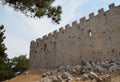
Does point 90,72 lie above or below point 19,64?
below

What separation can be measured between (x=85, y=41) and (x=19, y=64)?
19.6 m

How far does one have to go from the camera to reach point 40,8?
1036 cm

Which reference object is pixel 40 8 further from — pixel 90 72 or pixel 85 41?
pixel 85 41

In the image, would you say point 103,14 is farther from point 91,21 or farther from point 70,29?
point 70,29

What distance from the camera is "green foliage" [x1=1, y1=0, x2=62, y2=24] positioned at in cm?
989

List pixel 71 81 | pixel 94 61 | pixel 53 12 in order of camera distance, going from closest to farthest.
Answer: pixel 53 12 < pixel 71 81 < pixel 94 61

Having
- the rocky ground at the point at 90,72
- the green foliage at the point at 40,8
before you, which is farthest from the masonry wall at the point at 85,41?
the green foliage at the point at 40,8

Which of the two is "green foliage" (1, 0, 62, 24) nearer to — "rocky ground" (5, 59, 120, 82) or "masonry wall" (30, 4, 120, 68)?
"rocky ground" (5, 59, 120, 82)

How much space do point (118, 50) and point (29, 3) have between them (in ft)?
33.3

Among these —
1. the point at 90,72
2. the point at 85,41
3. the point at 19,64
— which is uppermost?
the point at 85,41

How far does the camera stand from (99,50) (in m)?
19.4

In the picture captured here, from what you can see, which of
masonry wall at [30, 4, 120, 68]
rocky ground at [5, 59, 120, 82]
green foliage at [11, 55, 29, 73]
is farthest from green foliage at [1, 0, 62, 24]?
green foliage at [11, 55, 29, 73]

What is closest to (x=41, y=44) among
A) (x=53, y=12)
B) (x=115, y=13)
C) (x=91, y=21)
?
(x=91, y=21)

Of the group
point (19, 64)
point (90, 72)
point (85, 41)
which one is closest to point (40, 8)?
point (90, 72)
